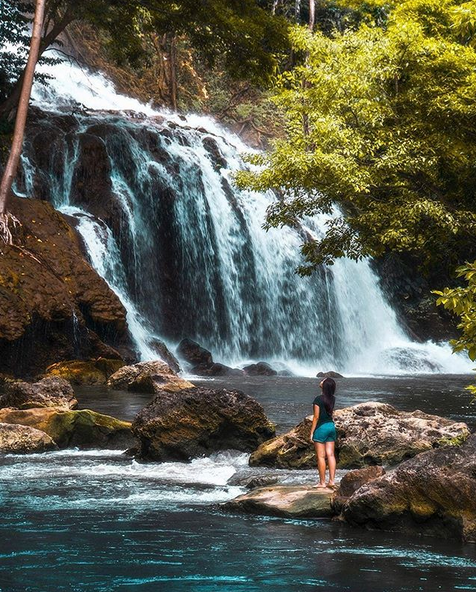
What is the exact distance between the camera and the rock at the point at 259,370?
28938mm

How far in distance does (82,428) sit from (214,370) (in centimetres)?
1407

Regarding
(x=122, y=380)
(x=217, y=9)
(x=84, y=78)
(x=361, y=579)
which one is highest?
(x=84, y=78)

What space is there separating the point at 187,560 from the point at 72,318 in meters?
17.1

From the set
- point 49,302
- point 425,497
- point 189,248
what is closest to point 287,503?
point 425,497

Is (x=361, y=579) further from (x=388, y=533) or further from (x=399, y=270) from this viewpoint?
(x=399, y=270)

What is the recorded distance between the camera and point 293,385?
2517 cm

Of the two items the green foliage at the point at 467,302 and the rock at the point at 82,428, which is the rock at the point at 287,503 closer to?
the green foliage at the point at 467,302

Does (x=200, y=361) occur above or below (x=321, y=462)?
above

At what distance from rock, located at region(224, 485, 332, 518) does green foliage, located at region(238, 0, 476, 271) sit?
9776 millimetres

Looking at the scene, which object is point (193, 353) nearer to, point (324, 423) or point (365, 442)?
point (365, 442)

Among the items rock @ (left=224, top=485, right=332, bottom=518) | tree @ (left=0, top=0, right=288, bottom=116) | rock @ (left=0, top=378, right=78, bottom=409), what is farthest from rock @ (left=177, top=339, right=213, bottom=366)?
rock @ (left=224, top=485, right=332, bottom=518)

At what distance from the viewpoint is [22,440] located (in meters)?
13.0

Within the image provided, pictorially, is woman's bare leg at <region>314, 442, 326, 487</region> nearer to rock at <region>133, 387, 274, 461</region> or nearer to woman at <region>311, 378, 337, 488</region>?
woman at <region>311, 378, 337, 488</region>

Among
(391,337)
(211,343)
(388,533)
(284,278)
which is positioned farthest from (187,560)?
(391,337)
